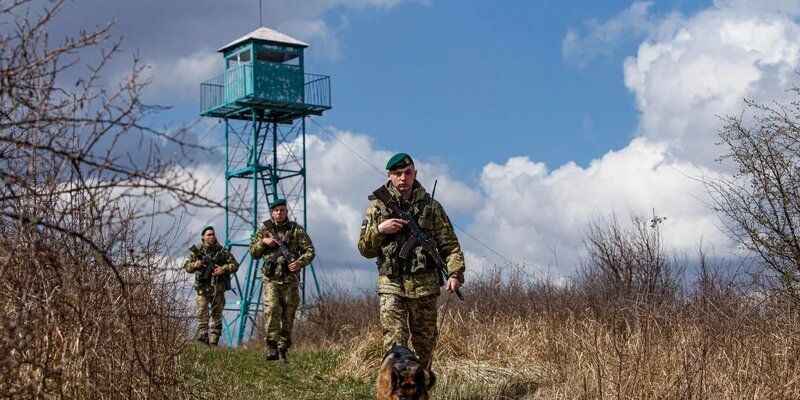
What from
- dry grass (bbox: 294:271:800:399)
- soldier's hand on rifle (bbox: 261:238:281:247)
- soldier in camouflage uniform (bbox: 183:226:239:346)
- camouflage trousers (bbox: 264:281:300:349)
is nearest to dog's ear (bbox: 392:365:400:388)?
dry grass (bbox: 294:271:800:399)

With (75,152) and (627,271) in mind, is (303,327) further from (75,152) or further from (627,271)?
(75,152)

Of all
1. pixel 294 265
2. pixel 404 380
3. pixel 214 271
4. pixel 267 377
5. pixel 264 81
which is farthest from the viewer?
pixel 264 81

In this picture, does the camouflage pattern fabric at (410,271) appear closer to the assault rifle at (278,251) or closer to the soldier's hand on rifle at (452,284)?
the soldier's hand on rifle at (452,284)

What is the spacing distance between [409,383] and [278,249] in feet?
25.4

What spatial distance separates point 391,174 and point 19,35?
213 inches

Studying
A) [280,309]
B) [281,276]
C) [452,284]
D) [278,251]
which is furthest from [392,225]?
[280,309]

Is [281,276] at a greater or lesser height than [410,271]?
greater

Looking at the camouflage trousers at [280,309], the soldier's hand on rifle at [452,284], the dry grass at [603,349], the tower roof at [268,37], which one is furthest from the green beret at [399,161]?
the tower roof at [268,37]

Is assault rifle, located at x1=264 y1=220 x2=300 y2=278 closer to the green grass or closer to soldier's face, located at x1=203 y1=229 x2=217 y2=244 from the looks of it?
the green grass

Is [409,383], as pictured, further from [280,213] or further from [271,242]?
[280,213]

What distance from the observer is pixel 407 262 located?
32.0 feet

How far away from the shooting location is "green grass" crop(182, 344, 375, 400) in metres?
11.5

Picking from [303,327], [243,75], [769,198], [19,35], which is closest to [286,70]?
[243,75]

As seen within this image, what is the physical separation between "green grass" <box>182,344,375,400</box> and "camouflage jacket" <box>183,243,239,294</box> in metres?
3.16
